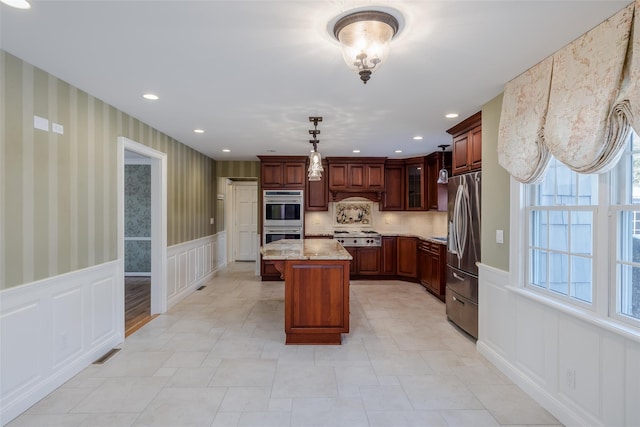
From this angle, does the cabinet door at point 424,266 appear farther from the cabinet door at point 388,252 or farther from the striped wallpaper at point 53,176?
the striped wallpaper at point 53,176

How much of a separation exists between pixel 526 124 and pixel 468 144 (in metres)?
1.19

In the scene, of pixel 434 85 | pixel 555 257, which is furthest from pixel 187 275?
pixel 555 257

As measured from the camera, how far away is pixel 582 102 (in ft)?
6.17

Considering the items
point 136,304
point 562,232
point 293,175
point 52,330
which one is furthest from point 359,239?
point 52,330

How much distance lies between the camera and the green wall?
2.83 metres

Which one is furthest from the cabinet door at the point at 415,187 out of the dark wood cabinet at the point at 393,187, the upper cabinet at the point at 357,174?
the upper cabinet at the point at 357,174

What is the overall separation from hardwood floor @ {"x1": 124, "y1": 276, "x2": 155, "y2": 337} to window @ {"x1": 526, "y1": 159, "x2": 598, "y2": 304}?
4051mm

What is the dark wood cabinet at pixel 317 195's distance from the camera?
21.5 feet

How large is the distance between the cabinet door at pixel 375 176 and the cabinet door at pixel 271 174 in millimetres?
1725

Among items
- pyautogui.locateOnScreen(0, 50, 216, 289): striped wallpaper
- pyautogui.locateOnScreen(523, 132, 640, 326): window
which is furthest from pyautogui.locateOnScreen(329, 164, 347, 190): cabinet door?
pyautogui.locateOnScreen(523, 132, 640, 326): window

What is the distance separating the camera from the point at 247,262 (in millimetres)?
8367

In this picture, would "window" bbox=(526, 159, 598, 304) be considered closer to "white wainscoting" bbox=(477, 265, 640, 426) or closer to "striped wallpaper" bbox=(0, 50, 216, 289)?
"white wainscoting" bbox=(477, 265, 640, 426)

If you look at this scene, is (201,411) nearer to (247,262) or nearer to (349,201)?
(349,201)

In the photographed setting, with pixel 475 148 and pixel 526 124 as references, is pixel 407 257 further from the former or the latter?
pixel 526 124
